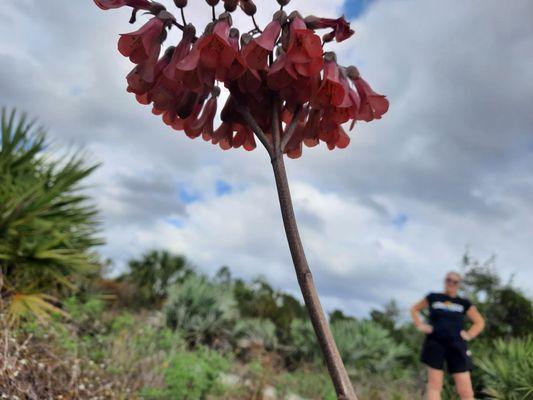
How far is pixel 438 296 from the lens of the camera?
Result: 673cm

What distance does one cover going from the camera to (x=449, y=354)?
6.66 meters

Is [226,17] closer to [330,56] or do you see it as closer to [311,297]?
[330,56]

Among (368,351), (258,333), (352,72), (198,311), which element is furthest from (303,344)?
(352,72)

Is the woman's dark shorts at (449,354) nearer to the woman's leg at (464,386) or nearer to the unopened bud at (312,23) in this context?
the woman's leg at (464,386)

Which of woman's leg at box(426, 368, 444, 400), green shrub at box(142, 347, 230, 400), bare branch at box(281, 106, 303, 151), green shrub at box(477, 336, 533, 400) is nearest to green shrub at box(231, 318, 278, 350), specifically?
green shrub at box(477, 336, 533, 400)

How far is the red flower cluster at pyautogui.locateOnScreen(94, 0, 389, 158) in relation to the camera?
181 cm

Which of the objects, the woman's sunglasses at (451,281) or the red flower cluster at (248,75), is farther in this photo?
the woman's sunglasses at (451,281)

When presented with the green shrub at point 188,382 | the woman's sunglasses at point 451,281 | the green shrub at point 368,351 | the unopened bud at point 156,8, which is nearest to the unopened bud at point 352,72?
the unopened bud at point 156,8

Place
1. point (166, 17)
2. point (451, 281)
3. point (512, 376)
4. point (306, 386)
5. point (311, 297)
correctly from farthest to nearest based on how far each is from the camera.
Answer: point (306, 386)
point (512, 376)
point (451, 281)
point (166, 17)
point (311, 297)

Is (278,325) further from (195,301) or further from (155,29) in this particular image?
(155,29)

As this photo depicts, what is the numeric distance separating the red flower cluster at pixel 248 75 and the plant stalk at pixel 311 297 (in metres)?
0.22

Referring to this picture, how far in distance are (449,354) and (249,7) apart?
5666mm

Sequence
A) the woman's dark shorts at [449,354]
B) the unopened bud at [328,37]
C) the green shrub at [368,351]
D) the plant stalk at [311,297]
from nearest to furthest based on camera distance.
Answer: the plant stalk at [311,297] → the unopened bud at [328,37] → the woman's dark shorts at [449,354] → the green shrub at [368,351]

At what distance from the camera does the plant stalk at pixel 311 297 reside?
162 cm
